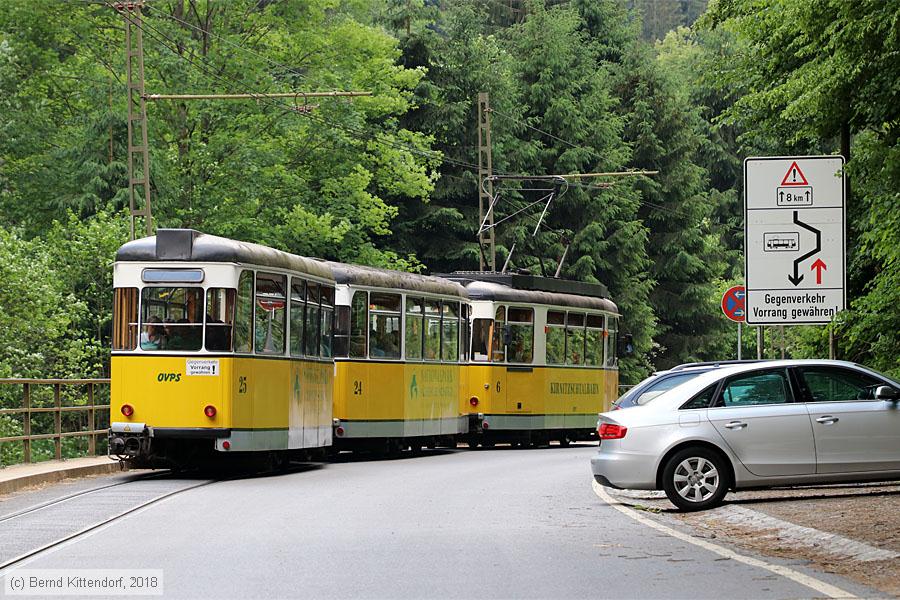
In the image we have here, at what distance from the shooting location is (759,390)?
1689cm

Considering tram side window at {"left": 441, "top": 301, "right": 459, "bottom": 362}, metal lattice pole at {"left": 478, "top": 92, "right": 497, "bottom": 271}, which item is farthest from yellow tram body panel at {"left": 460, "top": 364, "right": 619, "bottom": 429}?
metal lattice pole at {"left": 478, "top": 92, "right": 497, "bottom": 271}

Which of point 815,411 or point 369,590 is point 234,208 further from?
point 369,590

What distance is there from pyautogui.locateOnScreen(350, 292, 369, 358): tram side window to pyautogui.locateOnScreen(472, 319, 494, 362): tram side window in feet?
17.9

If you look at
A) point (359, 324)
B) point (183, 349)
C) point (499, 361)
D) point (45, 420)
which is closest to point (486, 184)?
point (45, 420)

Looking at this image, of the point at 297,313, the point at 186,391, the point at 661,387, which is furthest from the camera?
the point at 297,313

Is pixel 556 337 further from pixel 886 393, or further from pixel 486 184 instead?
pixel 486 184

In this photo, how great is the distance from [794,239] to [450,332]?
15.0 m

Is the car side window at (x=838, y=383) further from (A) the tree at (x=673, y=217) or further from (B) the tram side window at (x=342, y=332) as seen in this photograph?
(A) the tree at (x=673, y=217)

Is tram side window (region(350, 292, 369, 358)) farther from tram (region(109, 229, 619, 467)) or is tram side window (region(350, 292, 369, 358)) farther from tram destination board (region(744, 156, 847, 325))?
tram destination board (region(744, 156, 847, 325))

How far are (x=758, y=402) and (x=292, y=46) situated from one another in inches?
1379

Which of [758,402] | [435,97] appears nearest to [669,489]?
[758,402]

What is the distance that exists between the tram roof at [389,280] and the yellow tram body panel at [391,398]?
134 cm

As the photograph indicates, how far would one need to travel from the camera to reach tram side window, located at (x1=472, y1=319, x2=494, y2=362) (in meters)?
32.0

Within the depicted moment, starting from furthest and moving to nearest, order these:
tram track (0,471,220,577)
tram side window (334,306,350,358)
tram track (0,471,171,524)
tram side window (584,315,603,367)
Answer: tram side window (584,315,603,367) < tram side window (334,306,350,358) < tram track (0,471,171,524) < tram track (0,471,220,577)
